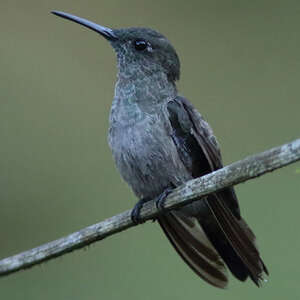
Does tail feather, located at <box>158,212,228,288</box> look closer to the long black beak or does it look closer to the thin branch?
the thin branch

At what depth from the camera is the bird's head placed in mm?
3041

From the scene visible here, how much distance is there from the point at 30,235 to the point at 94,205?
1.25ft

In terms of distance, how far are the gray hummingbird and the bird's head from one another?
71 mm

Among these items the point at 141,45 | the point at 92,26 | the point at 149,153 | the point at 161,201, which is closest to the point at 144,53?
the point at 141,45

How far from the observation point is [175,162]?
2.72 meters

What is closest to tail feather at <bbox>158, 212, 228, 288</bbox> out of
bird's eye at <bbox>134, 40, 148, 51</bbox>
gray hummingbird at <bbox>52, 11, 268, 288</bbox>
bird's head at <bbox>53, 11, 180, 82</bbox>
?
gray hummingbird at <bbox>52, 11, 268, 288</bbox>

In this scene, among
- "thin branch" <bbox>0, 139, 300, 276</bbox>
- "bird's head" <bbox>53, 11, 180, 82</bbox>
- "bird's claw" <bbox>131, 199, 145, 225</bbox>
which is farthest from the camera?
"bird's head" <bbox>53, 11, 180, 82</bbox>

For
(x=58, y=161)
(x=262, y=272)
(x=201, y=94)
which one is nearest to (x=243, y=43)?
(x=201, y=94)

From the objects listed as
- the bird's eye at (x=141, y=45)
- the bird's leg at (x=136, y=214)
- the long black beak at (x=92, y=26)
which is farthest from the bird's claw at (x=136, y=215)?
the long black beak at (x=92, y=26)

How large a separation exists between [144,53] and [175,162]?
63 cm

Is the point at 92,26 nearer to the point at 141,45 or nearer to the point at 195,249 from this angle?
the point at 141,45

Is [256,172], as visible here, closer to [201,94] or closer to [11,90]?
[201,94]

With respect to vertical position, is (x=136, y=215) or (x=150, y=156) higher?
(x=150, y=156)

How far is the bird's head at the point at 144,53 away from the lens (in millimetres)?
3041
